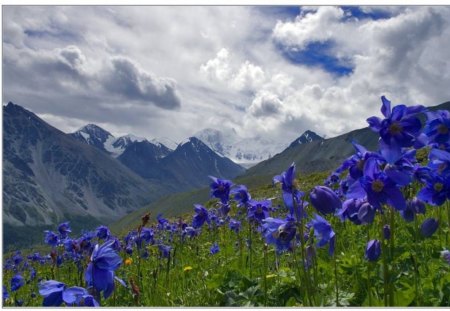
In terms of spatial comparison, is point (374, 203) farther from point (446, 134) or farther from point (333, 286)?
point (333, 286)

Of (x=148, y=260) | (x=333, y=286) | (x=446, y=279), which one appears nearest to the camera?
(x=446, y=279)

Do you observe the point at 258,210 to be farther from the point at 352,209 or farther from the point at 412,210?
the point at 352,209

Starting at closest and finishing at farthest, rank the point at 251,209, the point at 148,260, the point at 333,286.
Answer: the point at 333,286 < the point at 251,209 < the point at 148,260

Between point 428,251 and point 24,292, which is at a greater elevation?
point 428,251

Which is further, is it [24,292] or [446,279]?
[24,292]

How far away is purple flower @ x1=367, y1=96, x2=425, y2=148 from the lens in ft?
9.33

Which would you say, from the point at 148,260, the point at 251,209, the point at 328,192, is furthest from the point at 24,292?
the point at 328,192

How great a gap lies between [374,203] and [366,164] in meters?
0.25

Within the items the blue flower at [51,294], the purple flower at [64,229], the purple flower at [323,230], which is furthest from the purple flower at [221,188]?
the purple flower at [64,229]

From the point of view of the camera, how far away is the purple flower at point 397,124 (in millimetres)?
2844

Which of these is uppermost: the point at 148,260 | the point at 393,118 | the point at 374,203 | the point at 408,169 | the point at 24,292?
the point at 393,118

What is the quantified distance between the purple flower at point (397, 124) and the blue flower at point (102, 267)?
5.96ft

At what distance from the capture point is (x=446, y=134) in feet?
11.0

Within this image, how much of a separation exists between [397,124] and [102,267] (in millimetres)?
2066
